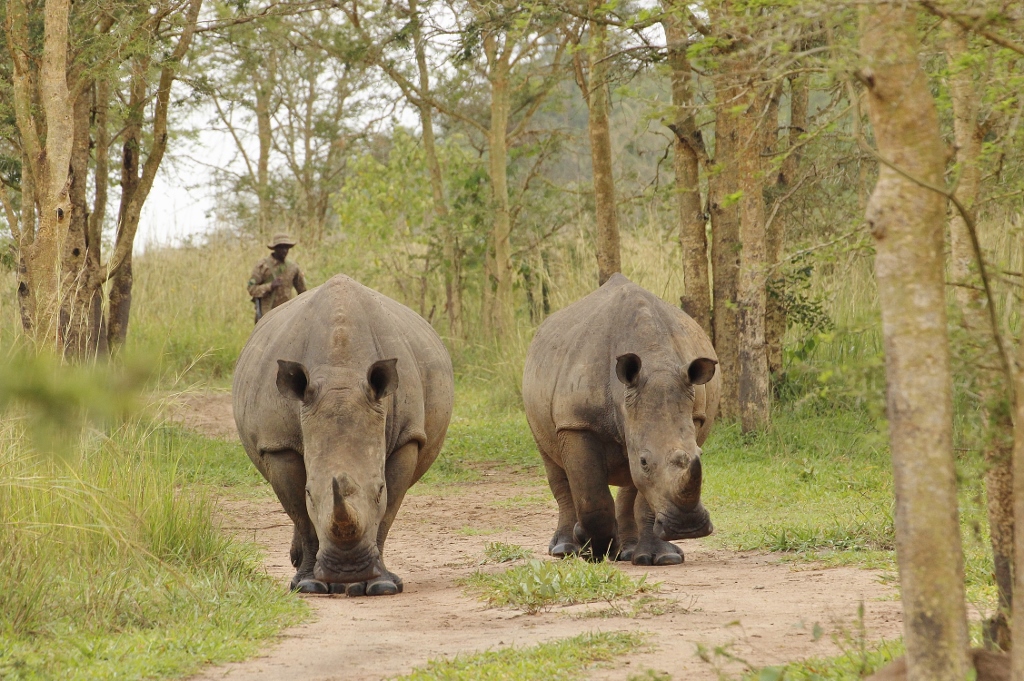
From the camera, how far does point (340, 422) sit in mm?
6281

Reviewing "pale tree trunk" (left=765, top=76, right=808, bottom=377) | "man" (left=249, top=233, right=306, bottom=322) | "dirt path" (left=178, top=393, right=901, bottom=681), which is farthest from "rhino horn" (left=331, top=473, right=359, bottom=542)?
"man" (left=249, top=233, right=306, bottom=322)

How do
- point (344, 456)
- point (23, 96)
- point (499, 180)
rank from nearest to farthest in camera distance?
point (344, 456), point (23, 96), point (499, 180)

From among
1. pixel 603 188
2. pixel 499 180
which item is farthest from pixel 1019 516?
pixel 499 180

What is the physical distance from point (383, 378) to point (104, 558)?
5.23 feet

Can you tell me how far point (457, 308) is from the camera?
64.8ft

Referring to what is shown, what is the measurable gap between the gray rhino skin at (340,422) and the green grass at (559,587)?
0.70m

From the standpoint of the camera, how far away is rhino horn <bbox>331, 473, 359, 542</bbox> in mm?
5879

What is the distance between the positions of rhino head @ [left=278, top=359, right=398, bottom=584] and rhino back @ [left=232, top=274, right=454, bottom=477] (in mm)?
199


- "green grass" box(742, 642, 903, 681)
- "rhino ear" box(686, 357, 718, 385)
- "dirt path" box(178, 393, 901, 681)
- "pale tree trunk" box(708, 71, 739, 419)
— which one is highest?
"pale tree trunk" box(708, 71, 739, 419)

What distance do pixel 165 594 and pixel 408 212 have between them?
58.6ft

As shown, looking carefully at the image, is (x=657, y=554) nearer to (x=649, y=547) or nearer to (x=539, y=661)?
(x=649, y=547)

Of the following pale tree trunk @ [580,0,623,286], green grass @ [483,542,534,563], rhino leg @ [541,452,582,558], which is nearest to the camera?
green grass @ [483,542,534,563]

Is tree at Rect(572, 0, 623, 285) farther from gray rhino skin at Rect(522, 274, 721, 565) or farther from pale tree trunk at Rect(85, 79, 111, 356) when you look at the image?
pale tree trunk at Rect(85, 79, 111, 356)

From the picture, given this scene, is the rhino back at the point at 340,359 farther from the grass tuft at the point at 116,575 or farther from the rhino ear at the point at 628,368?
the rhino ear at the point at 628,368
